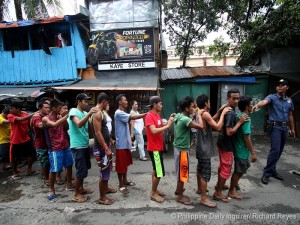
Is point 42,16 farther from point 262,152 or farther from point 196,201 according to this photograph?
point 262,152

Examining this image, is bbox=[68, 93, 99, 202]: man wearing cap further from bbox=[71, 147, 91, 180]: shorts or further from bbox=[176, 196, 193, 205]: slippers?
Result: bbox=[176, 196, 193, 205]: slippers

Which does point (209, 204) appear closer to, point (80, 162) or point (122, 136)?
point (122, 136)

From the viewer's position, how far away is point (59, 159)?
3719 millimetres

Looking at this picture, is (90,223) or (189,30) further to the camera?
(189,30)

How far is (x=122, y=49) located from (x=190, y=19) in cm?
605

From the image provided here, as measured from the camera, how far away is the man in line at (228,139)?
3.28 meters

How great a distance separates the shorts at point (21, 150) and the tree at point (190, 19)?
9311 mm

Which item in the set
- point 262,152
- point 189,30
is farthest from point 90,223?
point 189,30

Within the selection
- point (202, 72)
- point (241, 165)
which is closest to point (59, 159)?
point (241, 165)

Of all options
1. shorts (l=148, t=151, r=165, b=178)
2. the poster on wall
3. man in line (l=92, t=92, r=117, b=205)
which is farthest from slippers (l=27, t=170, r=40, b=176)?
the poster on wall

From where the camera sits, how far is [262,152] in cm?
657

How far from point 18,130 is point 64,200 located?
2163 mm

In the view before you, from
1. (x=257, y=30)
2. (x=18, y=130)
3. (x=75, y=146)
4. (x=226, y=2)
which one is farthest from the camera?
(x=226, y=2)

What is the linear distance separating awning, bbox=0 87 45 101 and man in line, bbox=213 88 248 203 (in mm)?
6266
